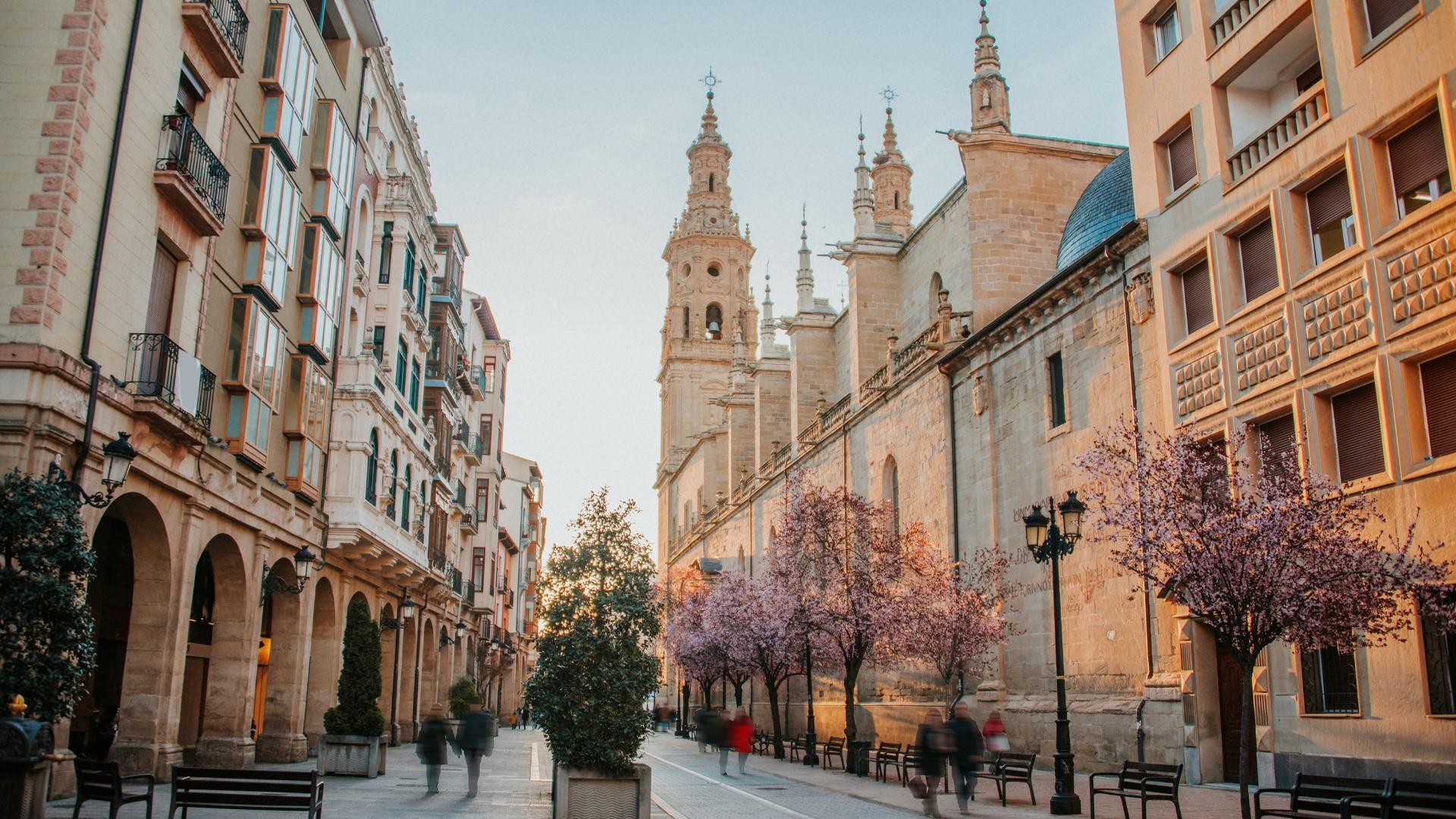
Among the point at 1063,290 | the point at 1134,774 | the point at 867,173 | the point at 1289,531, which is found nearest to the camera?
the point at 1289,531

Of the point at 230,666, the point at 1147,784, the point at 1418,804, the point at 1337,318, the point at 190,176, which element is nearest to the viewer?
the point at 1418,804

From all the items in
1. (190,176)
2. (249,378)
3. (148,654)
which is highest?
(190,176)

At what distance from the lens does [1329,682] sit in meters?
16.4

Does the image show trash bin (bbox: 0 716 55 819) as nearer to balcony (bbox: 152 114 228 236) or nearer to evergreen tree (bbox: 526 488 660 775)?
evergreen tree (bbox: 526 488 660 775)

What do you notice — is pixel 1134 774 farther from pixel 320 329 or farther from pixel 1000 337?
pixel 320 329

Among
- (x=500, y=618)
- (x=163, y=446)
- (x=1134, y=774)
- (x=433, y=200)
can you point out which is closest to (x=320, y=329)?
(x=163, y=446)

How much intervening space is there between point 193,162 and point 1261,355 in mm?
17310

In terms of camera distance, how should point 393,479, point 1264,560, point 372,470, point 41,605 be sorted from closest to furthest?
point 41,605
point 1264,560
point 372,470
point 393,479

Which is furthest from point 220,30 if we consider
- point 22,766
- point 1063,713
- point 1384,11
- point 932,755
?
point 1384,11

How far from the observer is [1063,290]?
25156 mm

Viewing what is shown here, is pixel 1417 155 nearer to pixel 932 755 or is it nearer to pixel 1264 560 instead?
pixel 1264 560

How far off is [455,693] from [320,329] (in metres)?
20.3

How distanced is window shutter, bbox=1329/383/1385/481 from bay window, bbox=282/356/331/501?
1895 centimetres

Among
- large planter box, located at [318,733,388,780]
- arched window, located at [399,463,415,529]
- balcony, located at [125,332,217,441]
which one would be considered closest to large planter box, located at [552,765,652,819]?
balcony, located at [125,332,217,441]
